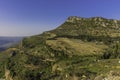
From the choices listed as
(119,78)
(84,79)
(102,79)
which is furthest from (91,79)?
(119,78)

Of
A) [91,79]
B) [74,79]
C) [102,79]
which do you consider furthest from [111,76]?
[74,79]

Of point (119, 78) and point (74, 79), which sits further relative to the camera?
point (74, 79)

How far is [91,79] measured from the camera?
18425cm

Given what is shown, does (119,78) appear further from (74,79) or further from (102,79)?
(74,79)

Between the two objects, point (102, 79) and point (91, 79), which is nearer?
point (102, 79)

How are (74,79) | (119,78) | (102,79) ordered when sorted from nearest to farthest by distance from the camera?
(119,78) → (102,79) → (74,79)

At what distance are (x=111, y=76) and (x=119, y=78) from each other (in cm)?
880

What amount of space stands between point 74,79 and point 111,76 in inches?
1955

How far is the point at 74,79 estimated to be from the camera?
19800cm

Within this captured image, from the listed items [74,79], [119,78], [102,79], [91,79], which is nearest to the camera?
[119,78]

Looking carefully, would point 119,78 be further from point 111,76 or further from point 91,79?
point 91,79

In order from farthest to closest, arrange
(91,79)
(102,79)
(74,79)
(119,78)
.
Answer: (74,79)
(91,79)
(102,79)
(119,78)

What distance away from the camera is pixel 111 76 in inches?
6014

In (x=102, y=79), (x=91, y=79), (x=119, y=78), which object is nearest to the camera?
(x=119, y=78)
